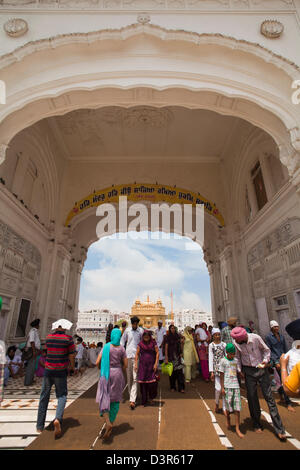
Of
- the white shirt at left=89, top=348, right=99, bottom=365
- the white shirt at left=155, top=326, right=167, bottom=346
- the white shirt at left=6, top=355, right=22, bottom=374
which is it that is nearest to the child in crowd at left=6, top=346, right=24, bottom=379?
the white shirt at left=6, top=355, right=22, bottom=374

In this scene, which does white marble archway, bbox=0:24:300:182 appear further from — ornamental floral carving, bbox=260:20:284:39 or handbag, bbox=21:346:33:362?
handbag, bbox=21:346:33:362

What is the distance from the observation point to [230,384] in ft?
9.64

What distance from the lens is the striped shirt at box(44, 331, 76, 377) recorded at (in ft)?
9.43

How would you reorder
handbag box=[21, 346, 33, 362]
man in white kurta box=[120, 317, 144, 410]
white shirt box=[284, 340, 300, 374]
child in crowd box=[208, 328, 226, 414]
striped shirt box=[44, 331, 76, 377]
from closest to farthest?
white shirt box=[284, 340, 300, 374] → striped shirt box=[44, 331, 76, 377] → child in crowd box=[208, 328, 226, 414] → man in white kurta box=[120, 317, 144, 410] → handbag box=[21, 346, 33, 362]

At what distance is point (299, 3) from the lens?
5254 millimetres

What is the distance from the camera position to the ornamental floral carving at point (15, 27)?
4.81 meters

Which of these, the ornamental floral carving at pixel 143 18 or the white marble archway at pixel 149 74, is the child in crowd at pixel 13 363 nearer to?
the white marble archway at pixel 149 74

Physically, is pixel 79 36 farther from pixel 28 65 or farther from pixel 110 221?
pixel 110 221

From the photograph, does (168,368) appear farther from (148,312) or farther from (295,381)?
(148,312)

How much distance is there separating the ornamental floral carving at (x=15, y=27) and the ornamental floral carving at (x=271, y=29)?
15.4ft

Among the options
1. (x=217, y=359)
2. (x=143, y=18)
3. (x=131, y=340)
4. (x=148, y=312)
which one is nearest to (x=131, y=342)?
(x=131, y=340)

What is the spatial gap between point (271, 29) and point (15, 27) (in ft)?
16.4

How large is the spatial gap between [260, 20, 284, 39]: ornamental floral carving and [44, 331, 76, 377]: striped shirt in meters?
6.48
